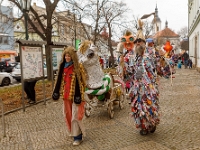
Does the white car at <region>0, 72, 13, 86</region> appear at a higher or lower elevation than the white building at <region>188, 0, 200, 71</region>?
lower

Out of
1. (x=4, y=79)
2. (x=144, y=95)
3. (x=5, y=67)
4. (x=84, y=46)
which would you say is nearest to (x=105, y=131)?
(x=144, y=95)

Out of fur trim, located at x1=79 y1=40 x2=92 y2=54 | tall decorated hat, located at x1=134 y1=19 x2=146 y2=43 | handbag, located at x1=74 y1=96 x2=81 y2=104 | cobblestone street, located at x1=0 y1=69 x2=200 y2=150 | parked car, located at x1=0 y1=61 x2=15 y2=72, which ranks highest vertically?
tall decorated hat, located at x1=134 y1=19 x2=146 y2=43

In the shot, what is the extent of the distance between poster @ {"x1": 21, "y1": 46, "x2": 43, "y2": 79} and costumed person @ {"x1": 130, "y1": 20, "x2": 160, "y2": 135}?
4014 millimetres

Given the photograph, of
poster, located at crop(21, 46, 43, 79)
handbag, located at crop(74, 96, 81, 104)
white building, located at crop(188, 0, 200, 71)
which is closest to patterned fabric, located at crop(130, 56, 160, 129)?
handbag, located at crop(74, 96, 81, 104)

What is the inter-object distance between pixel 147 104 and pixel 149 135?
2.32 feet

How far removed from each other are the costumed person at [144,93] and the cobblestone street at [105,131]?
375 millimetres

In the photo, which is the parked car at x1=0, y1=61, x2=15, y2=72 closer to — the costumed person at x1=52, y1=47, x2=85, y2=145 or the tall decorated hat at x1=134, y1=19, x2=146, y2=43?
the costumed person at x1=52, y1=47, x2=85, y2=145

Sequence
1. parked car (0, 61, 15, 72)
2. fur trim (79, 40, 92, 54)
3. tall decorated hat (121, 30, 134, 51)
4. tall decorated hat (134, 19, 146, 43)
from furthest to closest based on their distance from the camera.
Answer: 1. parked car (0, 61, 15, 72)
2. fur trim (79, 40, 92, 54)
3. tall decorated hat (121, 30, 134, 51)
4. tall decorated hat (134, 19, 146, 43)

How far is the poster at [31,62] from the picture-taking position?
7723 millimetres

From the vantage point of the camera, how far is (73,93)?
4.79 metres

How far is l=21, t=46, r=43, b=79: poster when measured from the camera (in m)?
7.72

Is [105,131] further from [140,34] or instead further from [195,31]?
[195,31]

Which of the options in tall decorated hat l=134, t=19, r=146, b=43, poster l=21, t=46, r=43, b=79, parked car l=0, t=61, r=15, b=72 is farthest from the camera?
parked car l=0, t=61, r=15, b=72

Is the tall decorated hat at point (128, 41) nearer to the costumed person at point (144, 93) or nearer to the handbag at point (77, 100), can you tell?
the costumed person at point (144, 93)
